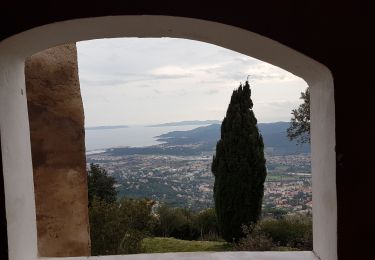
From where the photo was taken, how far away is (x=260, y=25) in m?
1.59

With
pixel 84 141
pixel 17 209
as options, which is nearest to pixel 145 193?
pixel 84 141

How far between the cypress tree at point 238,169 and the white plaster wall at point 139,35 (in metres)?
A: 9.94

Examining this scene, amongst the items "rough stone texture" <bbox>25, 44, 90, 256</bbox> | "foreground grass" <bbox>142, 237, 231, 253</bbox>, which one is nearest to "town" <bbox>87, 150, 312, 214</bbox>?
"foreground grass" <bbox>142, 237, 231, 253</bbox>

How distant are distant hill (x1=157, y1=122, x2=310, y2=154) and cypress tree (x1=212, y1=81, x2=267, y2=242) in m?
0.67

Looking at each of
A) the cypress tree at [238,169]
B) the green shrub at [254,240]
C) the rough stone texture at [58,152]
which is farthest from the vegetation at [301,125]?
the rough stone texture at [58,152]

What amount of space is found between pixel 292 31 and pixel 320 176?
641 mm

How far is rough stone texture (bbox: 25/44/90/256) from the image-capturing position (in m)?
6.53

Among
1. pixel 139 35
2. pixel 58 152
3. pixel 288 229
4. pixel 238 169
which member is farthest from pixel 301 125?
pixel 139 35

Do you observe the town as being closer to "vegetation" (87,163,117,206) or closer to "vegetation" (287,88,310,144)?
"vegetation" (87,163,117,206)

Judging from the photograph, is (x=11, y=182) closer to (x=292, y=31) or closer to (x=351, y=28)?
(x=292, y=31)

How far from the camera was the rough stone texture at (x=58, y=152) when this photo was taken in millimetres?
6527

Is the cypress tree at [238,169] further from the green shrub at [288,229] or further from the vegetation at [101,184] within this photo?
the vegetation at [101,184]

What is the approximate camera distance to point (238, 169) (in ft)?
39.3

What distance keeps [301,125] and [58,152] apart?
23.0 feet
